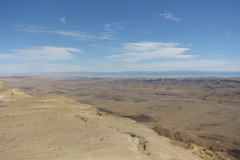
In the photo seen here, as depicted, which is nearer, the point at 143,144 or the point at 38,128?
the point at 143,144

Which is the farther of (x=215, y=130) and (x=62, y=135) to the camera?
(x=215, y=130)

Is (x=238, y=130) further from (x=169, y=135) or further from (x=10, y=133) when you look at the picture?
(x=10, y=133)

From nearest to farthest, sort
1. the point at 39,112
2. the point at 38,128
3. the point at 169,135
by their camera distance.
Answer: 1. the point at 38,128
2. the point at 39,112
3. the point at 169,135

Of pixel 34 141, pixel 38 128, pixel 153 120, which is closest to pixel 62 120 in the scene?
pixel 38 128

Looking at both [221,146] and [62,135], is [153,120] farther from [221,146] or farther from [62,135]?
[62,135]

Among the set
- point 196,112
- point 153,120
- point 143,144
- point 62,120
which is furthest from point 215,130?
point 62,120

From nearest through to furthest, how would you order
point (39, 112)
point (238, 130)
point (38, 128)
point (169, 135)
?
point (38, 128), point (39, 112), point (169, 135), point (238, 130)

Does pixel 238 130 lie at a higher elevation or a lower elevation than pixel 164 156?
lower

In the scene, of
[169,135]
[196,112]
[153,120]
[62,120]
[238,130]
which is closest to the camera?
[62,120]

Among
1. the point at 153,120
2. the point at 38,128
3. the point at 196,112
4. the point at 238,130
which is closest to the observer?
the point at 38,128
